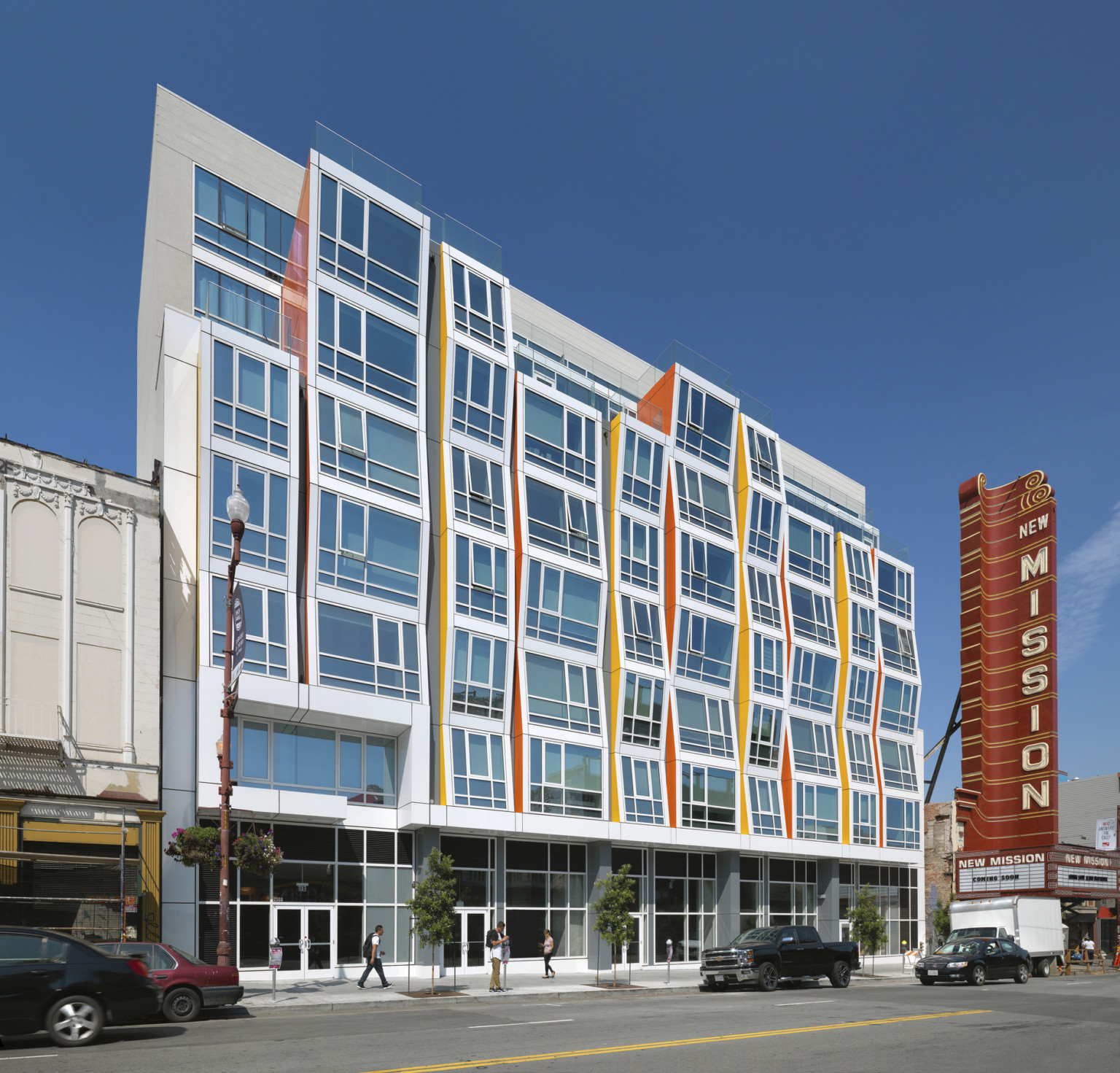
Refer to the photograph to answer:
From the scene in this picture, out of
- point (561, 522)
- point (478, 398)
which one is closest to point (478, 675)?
point (561, 522)

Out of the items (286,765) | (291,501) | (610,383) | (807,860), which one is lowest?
(807,860)

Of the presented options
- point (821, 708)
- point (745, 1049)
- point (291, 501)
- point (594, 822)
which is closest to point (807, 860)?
point (821, 708)

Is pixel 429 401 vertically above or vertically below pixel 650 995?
above

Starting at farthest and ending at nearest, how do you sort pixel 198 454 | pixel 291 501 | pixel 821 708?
pixel 821 708, pixel 291 501, pixel 198 454

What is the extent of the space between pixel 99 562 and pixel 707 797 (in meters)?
24.6

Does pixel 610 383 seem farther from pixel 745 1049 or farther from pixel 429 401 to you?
pixel 745 1049

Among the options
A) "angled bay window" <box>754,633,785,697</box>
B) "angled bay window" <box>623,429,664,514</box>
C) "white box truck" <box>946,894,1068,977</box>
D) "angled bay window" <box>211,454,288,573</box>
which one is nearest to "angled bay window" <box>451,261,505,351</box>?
"angled bay window" <box>623,429,664,514</box>

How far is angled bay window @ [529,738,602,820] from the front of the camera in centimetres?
3478

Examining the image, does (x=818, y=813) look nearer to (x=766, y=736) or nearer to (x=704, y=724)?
(x=766, y=736)

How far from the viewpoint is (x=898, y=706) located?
55.8 meters

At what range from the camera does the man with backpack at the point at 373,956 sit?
26.8m

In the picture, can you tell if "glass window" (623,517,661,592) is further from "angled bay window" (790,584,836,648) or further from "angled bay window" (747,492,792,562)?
"angled bay window" (790,584,836,648)

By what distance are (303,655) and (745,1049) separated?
18.8 m

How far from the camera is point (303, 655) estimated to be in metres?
29.7
